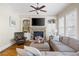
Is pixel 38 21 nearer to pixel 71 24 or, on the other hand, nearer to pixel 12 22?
pixel 12 22

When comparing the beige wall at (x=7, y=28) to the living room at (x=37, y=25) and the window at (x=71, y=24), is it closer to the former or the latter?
the living room at (x=37, y=25)

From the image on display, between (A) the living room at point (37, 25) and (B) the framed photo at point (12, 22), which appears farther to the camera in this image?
(B) the framed photo at point (12, 22)

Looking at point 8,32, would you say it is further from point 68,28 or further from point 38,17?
point 68,28

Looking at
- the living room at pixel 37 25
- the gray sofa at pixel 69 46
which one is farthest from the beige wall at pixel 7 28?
the gray sofa at pixel 69 46

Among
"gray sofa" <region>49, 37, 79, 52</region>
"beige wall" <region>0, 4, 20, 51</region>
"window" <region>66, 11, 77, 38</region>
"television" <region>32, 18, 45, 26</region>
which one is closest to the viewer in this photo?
"gray sofa" <region>49, 37, 79, 52</region>

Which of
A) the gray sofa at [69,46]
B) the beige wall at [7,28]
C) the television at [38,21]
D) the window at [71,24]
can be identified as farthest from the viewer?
the television at [38,21]

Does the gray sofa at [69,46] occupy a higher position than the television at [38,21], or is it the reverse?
the television at [38,21]

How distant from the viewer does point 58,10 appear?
502 centimetres

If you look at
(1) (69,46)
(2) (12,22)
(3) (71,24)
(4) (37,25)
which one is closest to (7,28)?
(2) (12,22)

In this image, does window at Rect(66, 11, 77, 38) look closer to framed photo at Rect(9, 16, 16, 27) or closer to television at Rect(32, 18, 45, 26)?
television at Rect(32, 18, 45, 26)

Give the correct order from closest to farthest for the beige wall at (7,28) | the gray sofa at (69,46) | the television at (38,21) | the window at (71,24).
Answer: the gray sofa at (69,46), the beige wall at (7,28), the window at (71,24), the television at (38,21)

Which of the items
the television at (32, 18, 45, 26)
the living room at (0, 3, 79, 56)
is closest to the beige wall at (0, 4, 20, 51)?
the living room at (0, 3, 79, 56)

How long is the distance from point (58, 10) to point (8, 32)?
229cm

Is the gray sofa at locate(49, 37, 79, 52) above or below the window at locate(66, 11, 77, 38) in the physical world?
below
